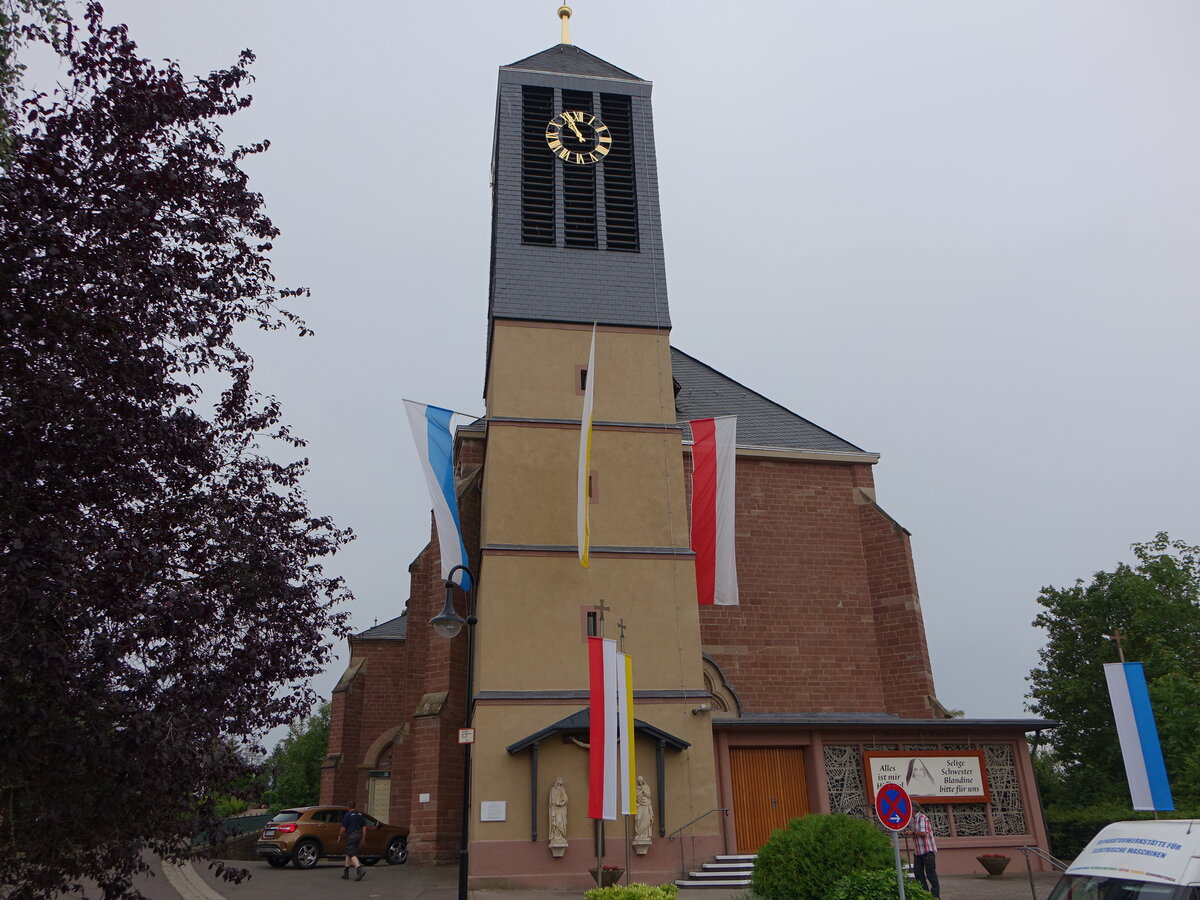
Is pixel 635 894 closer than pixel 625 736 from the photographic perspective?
Yes

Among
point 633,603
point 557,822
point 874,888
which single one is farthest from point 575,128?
point 874,888

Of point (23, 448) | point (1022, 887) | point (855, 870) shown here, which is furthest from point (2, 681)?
point (1022, 887)

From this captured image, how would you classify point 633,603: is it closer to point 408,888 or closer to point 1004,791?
point 408,888

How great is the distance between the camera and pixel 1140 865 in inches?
278

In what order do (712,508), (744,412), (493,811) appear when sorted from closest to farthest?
(493,811) → (712,508) → (744,412)

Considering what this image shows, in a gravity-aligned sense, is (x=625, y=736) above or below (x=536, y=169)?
below

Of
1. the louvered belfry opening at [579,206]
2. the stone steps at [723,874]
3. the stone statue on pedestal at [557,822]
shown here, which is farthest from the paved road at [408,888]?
the louvered belfry opening at [579,206]

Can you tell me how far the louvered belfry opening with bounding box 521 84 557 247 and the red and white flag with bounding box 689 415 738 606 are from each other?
22.8ft

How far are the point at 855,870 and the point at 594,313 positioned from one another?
46.9 ft

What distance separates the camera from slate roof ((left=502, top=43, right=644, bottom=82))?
88.0ft

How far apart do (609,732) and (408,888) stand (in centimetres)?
484

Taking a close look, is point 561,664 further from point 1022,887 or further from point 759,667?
point 1022,887

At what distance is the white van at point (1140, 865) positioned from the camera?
21.7ft

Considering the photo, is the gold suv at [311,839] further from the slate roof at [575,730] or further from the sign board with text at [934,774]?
the sign board with text at [934,774]
